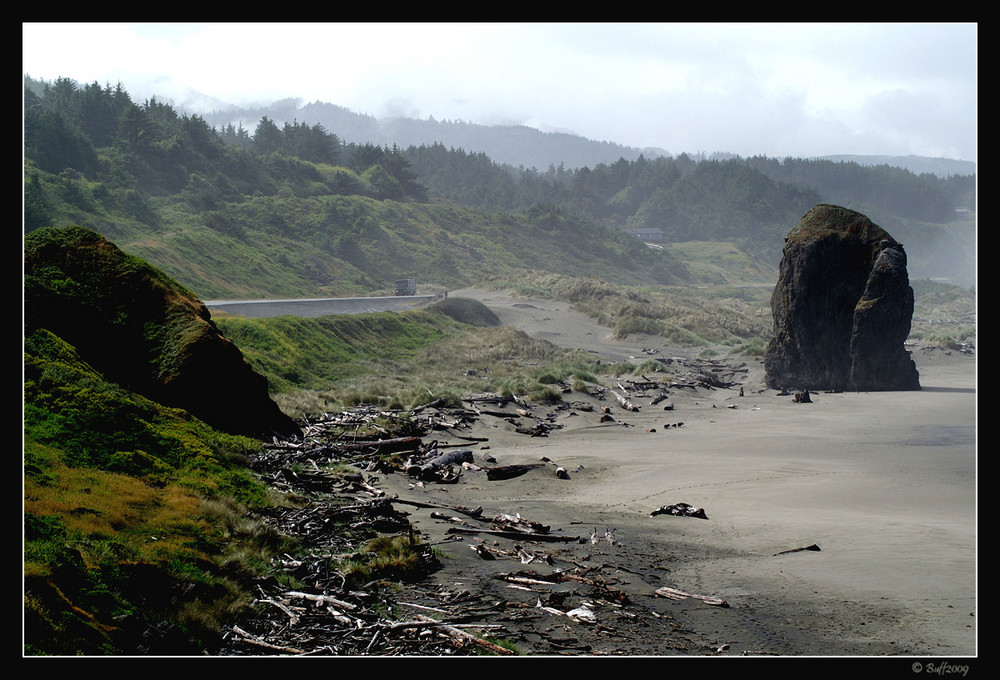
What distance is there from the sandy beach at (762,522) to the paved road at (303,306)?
2022cm

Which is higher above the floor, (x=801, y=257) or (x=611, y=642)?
(x=801, y=257)

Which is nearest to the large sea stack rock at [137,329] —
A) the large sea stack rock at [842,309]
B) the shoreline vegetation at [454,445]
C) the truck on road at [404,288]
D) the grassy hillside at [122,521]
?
the grassy hillside at [122,521]

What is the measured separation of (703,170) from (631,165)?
1664 cm

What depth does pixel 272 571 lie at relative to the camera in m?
6.03

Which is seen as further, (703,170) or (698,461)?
(703,170)

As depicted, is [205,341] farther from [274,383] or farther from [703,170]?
[703,170]

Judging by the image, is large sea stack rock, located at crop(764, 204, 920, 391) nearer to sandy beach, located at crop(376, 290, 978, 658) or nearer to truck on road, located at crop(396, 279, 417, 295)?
sandy beach, located at crop(376, 290, 978, 658)

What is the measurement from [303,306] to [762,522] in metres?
31.5

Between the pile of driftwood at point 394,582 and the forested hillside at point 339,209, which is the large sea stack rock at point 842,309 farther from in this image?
the pile of driftwood at point 394,582

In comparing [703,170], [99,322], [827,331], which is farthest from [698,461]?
[703,170]

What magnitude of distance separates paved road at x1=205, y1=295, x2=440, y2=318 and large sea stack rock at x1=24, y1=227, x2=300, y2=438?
19.5 metres

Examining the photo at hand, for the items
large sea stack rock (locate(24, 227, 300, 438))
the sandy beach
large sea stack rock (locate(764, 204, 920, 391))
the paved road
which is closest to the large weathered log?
the sandy beach
